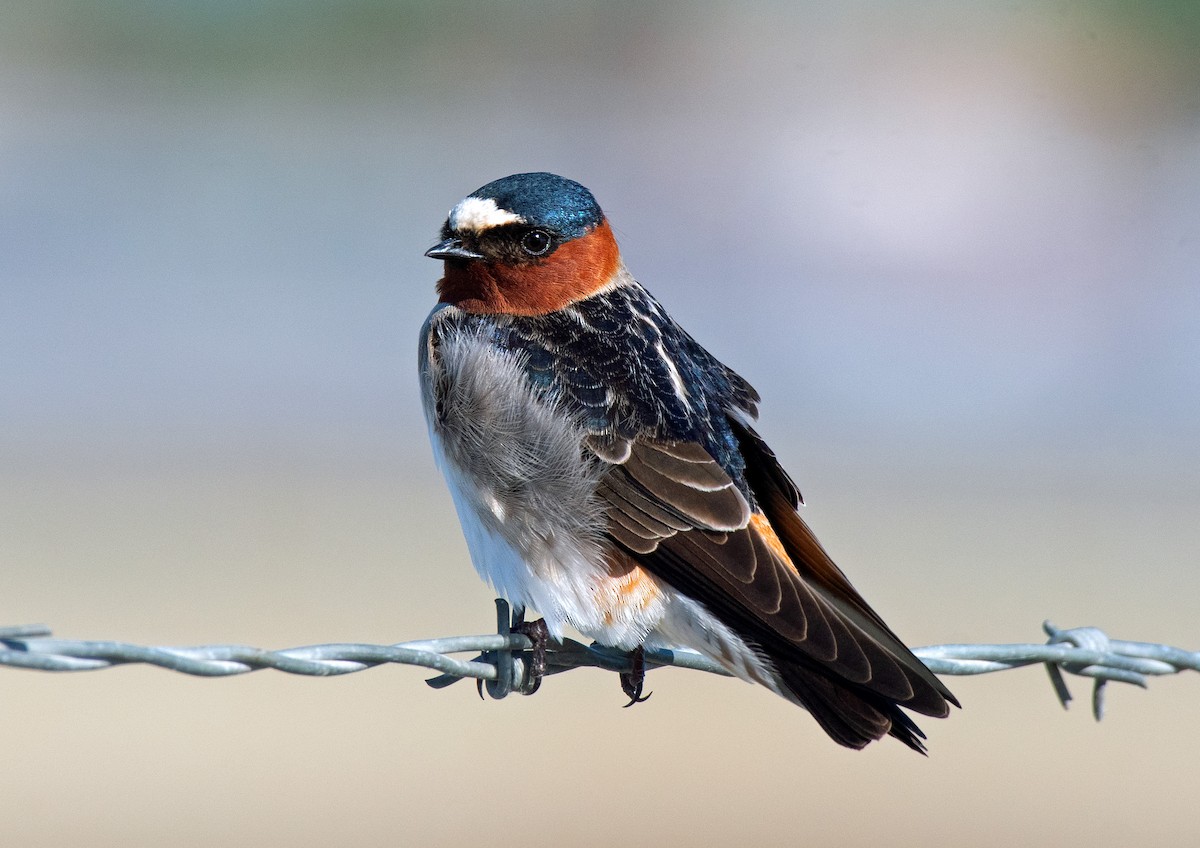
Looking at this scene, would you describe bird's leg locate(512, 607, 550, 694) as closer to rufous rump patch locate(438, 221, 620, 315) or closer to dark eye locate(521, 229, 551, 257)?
rufous rump patch locate(438, 221, 620, 315)

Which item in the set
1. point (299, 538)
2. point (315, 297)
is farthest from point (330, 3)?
point (299, 538)

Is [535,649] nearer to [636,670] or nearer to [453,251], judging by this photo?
[636,670]

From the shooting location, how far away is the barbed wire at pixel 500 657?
2.59 m

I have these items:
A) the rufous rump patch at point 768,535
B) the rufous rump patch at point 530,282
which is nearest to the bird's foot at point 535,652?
the rufous rump patch at point 768,535

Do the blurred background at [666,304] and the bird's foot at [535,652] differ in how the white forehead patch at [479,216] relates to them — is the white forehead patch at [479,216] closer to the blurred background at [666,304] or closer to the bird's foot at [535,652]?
the bird's foot at [535,652]

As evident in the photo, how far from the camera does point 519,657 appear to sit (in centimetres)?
362

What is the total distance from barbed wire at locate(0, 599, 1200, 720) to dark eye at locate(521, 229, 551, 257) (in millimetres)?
994

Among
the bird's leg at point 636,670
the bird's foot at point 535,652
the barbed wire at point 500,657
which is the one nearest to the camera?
the barbed wire at point 500,657

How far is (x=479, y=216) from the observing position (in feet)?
14.1

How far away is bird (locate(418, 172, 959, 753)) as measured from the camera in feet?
11.3

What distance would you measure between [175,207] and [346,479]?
9.66 meters

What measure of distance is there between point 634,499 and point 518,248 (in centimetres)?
94

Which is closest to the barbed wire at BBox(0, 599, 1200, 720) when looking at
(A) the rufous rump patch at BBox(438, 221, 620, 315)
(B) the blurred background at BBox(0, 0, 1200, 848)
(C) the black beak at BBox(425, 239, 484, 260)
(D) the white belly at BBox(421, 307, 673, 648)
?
(D) the white belly at BBox(421, 307, 673, 648)

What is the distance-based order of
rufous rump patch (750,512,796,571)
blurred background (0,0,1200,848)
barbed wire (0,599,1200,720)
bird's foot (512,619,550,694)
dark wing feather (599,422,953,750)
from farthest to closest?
blurred background (0,0,1200,848), rufous rump patch (750,512,796,571), bird's foot (512,619,550,694), dark wing feather (599,422,953,750), barbed wire (0,599,1200,720)
